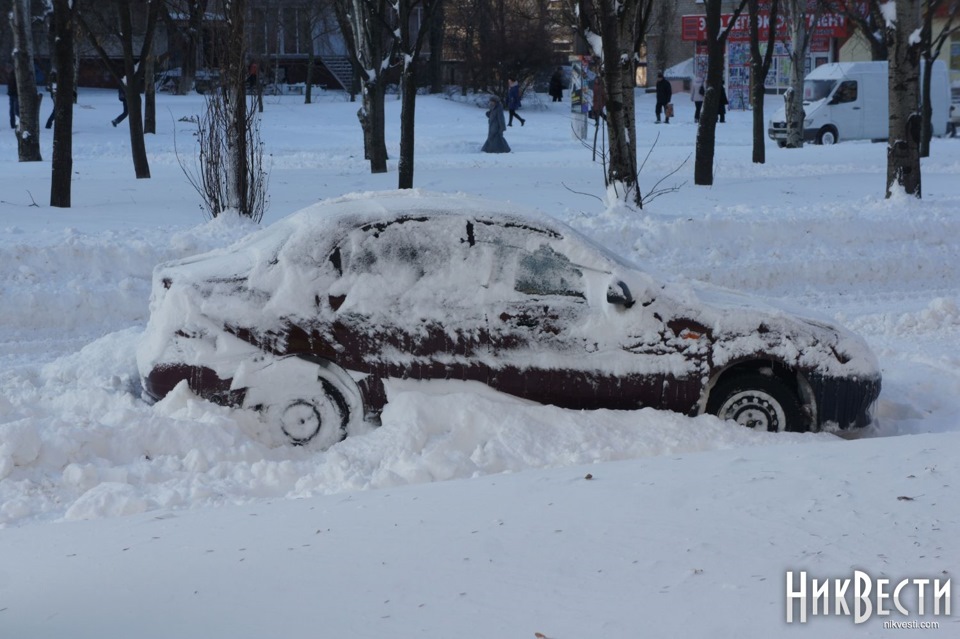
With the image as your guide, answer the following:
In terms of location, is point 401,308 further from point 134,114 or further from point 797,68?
point 797,68

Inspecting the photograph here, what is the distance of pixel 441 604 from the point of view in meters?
3.89

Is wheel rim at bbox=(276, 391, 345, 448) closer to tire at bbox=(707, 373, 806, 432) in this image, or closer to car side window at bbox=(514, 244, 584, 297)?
car side window at bbox=(514, 244, 584, 297)

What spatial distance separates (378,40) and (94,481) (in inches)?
743

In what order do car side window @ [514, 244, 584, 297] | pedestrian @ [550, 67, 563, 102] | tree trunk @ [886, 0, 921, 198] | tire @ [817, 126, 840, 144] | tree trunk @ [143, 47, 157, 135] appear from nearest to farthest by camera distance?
car side window @ [514, 244, 584, 297] < tree trunk @ [886, 0, 921, 198] < tree trunk @ [143, 47, 157, 135] < tire @ [817, 126, 840, 144] < pedestrian @ [550, 67, 563, 102]

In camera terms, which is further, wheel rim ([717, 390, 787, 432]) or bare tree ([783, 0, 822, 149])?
bare tree ([783, 0, 822, 149])

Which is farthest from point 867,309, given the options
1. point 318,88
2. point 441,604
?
point 318,88

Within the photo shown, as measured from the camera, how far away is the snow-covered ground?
12.7 ft

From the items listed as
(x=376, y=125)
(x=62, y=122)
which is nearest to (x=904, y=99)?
(x=376, y=125)

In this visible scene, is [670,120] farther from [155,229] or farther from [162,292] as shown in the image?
[162,292]

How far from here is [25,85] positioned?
2395cm

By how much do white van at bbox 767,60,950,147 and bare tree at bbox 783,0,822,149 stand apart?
1121mm

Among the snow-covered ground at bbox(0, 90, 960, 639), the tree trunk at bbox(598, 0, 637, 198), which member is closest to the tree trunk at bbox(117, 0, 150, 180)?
the snow-covered ground at bbox(0, 90, 960, 639)

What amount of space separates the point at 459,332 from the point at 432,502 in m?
1.72

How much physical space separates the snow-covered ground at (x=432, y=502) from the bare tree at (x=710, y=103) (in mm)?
8349
